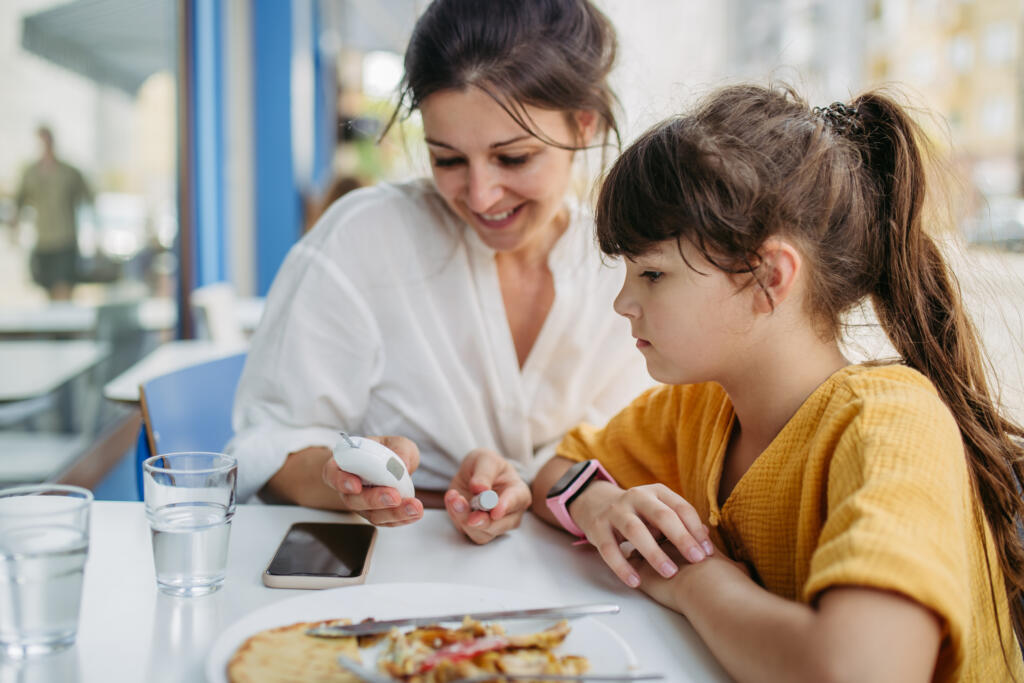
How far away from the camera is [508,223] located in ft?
4.47

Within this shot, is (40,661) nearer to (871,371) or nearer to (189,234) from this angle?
(871,371)

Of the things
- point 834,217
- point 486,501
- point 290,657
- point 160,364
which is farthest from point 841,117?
point 160,364

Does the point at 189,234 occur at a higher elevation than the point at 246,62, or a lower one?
lower

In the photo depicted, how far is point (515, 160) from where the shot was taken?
1287 millimetres

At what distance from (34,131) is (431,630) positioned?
1982mm

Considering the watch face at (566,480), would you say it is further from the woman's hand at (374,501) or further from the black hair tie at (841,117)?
the black hair tie at (841,117)

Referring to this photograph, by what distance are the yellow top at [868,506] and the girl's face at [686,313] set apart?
0.11 meters

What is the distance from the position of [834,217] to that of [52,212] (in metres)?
2.07

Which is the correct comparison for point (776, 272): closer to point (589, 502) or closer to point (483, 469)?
point (589, 502)

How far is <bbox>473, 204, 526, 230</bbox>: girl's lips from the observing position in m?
1.36

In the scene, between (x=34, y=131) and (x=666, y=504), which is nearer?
(x=666, y=504)

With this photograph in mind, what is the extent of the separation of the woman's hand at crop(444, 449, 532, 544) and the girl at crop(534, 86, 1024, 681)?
0.19 feet

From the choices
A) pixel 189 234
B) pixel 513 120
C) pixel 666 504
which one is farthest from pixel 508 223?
pixel 189 234

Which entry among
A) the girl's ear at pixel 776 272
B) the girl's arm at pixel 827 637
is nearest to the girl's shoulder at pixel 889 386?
the girl's ear at pixel 776 272
